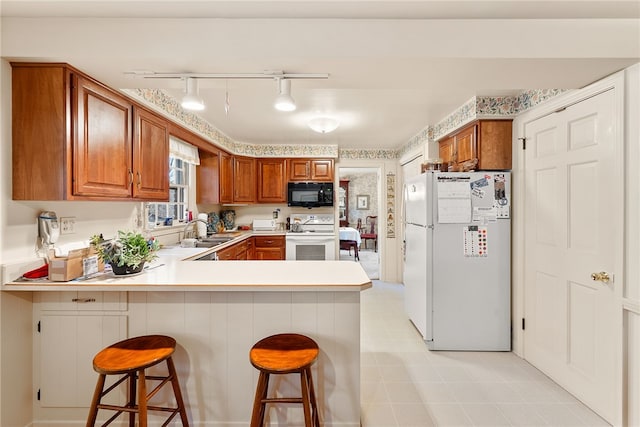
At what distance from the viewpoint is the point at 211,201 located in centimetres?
381

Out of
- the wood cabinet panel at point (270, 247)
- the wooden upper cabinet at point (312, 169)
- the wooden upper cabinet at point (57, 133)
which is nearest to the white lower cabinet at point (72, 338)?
the wooden upper cabinet at point (57, 133)

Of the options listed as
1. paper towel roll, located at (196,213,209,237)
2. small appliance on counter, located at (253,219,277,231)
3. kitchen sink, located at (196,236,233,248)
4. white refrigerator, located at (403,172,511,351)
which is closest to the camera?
white refrigerator, located at (403,172,511,351)

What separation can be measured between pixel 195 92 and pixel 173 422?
6.21 ft

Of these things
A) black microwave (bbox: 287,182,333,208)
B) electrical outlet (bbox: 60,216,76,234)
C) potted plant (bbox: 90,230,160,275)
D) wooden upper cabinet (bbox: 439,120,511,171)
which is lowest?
potted plant (bbox: 90,230,160,275)

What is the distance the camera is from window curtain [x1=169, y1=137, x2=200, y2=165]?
2.98 metres

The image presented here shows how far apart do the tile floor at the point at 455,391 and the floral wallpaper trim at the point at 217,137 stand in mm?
2732

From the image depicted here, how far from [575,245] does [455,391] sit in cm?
130

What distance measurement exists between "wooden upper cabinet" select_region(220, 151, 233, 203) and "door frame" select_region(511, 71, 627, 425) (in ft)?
11.0

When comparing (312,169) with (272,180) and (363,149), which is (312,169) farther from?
Answer: (363,149)

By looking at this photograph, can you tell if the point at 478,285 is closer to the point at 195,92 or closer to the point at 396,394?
the point at 396,394

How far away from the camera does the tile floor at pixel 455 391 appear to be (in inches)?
69.4

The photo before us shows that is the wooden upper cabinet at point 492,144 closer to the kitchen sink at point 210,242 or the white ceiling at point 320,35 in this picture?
the white ceiling at point 320,35

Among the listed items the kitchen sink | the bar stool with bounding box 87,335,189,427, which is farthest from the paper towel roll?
the bar stool with bounding box 87,335,189,427

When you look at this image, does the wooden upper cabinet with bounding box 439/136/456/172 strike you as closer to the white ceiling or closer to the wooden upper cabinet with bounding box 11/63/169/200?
the white ceiling
